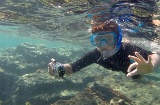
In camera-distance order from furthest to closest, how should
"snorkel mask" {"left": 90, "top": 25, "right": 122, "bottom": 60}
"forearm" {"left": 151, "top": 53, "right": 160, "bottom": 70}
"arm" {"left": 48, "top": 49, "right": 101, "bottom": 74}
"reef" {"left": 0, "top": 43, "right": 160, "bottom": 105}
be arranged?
"reef" {"left": 0, "top": 43, "right": 160, "bottom": 105} < "arm" {"left": 48, "top": 49, "right": 101, "bottom": 74} < "snorkel mask" {"left": 90, "top": 25, "right": 122, "bottom": 60} < "forearm" {"left": 151, "top": 53, "right": 160, "bottom": 70}

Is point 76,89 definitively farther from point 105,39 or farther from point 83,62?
point 105,39

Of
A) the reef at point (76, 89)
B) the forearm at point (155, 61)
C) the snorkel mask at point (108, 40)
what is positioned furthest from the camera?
the reef at point (76, 89)

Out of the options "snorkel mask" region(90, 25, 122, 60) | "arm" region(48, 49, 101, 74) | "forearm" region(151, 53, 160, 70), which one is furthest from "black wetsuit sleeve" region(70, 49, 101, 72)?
"forearm" region(151, 53, 160, 70)

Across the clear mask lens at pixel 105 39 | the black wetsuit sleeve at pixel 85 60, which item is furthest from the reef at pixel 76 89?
the clear mask lens at pixel 105 39

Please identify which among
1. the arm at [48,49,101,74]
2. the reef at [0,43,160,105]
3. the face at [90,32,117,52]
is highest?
the face at [90,32,117,52]

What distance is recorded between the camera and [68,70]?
6672 mm

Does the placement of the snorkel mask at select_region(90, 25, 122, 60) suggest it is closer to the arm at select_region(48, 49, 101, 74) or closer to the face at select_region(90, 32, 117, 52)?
the face at select_region(90, 32, 117, 52)

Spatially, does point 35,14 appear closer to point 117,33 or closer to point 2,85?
point 2,85

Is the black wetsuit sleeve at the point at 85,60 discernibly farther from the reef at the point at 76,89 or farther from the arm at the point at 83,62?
the reef at the point at 76,89

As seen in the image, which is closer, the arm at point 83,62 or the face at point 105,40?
the face at point 105,40

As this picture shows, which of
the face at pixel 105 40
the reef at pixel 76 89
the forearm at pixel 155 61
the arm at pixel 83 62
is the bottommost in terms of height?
the reef at pixel 76 89

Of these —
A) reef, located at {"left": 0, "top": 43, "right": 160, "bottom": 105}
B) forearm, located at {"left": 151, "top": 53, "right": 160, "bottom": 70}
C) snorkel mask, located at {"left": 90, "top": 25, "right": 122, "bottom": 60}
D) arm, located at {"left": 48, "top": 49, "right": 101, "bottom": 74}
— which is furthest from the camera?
reef, located at {"left": 0, "top": 43, "right": 160, "bottom": 105}

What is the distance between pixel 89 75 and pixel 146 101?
7.21 m

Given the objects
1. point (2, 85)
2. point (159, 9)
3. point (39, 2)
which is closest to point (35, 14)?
point (39, 2)
